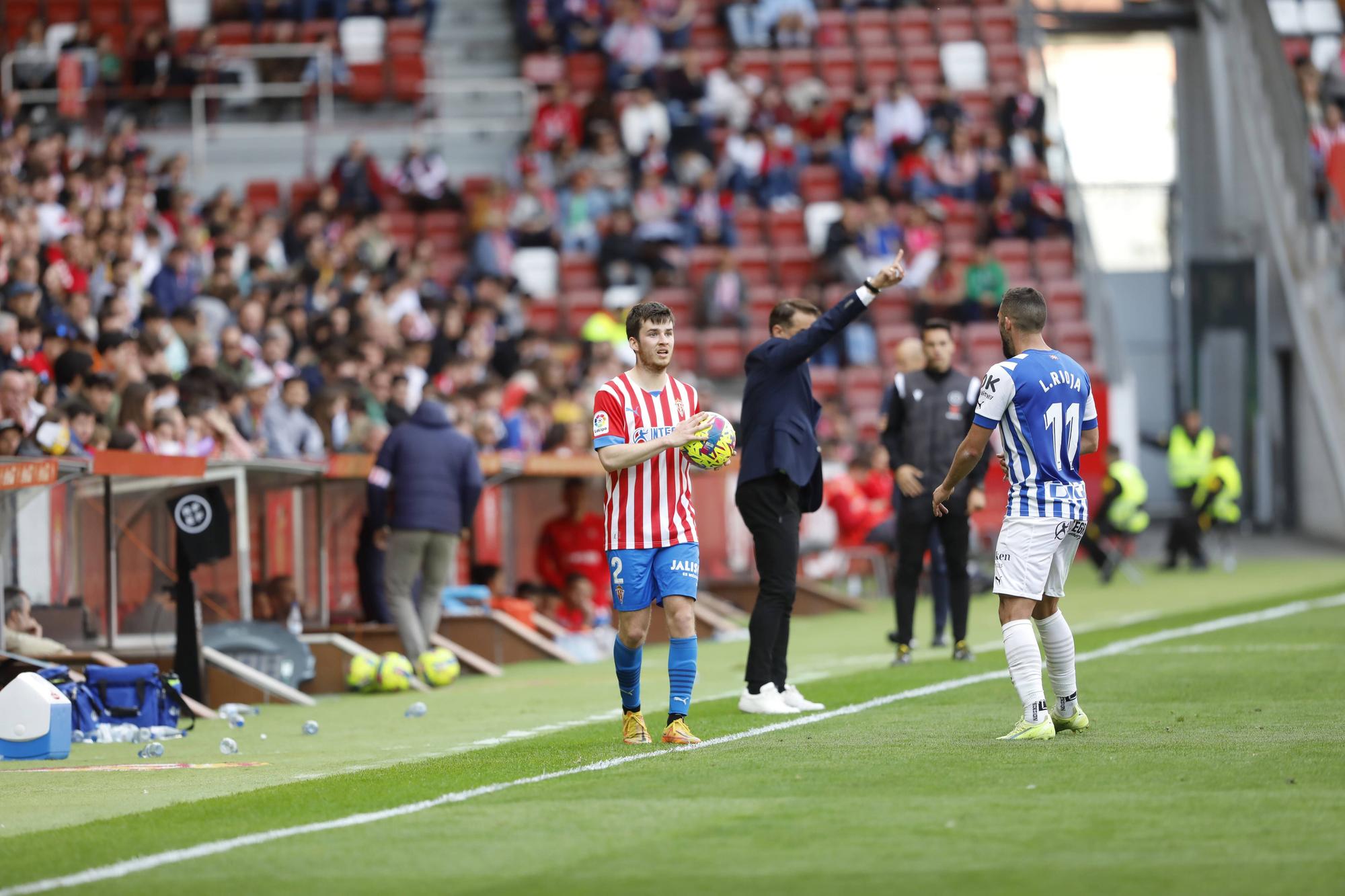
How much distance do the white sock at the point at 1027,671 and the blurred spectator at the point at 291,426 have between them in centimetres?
898

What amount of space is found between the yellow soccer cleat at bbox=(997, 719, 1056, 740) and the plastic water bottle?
4855 millimetres

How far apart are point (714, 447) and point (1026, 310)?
1.52m

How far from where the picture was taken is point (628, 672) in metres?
9.13

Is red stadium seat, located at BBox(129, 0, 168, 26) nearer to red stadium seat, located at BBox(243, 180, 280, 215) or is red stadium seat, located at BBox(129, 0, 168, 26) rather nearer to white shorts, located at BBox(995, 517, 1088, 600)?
red stadium seat, located at BBox(243, 180, 280, 215)

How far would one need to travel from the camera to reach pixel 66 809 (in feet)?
25.7

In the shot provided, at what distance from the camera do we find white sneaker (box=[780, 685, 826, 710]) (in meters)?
10.4

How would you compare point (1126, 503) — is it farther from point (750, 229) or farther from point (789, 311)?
point (789, 311)

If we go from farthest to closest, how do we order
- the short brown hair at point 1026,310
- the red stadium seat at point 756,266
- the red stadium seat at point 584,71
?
the red stadium seat at point 584,71 → the red stadium seat at point 756,266 → the short brown hair at point 1026,310

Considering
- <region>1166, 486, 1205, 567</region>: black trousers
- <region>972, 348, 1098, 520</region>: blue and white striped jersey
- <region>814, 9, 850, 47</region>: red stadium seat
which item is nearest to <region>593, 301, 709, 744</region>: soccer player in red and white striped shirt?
<region>972, 348, 1098, 520</region>: blue and white striped jersey

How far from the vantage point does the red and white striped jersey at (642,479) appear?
8.98 meters

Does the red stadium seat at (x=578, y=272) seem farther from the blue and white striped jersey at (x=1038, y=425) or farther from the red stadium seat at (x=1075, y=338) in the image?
the blue and white striped jersey at (x=1038, y=425)

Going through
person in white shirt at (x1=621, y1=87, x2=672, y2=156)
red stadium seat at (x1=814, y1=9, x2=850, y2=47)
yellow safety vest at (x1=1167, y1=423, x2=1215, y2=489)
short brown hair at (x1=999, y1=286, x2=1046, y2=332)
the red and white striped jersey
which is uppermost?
red stadium seat at (x1=814, y1=9, x2=850, y2=47)

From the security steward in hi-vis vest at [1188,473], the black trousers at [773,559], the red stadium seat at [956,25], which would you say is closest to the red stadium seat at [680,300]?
the security steward in hi-vis vest at [1188,473]

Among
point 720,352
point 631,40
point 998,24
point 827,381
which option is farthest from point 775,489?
point 998,24
